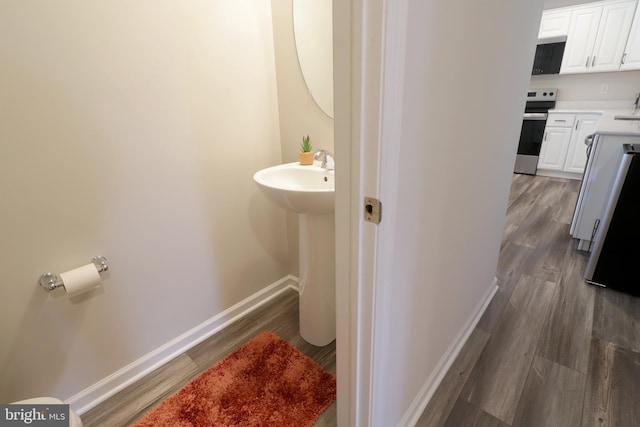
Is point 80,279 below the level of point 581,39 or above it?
below

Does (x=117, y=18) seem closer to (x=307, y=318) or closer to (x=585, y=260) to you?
(x=307, y=318)

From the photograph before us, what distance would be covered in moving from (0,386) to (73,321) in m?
0.28

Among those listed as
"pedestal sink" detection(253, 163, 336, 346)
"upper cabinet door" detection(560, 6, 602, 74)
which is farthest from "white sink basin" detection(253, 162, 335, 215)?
"upper cabinet door" detection(560, 6, 602, 74)

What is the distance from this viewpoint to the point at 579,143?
3.91 metres

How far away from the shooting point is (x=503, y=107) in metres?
1.28

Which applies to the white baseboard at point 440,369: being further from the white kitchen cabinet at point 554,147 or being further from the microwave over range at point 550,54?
the microwave over range at point 550,54

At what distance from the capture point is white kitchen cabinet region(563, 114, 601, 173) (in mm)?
3762

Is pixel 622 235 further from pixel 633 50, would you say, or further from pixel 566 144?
pixel 633 50

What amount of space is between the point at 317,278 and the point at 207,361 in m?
0.71

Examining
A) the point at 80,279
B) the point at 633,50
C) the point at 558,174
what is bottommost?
the point at 558,174

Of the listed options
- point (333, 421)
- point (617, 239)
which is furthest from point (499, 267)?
point (333, 421)

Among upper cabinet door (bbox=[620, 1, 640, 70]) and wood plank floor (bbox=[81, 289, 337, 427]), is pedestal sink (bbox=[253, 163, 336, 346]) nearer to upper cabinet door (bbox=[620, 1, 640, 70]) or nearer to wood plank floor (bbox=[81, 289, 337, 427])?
wood plank floor (bbox=[81, 289, 337, 427])

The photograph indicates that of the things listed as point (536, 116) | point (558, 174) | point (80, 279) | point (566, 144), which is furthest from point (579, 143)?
point (80, 279)

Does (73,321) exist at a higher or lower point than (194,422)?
higher
